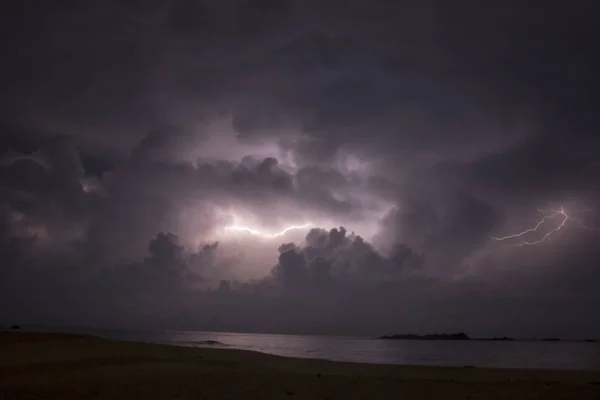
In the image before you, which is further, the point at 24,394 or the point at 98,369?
the point at 98,369

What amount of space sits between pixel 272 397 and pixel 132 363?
10975 millimetres

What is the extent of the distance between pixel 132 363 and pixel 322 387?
35.3 ft

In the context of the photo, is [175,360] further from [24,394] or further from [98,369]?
[24,394]

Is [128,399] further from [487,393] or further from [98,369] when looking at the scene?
[487,393]

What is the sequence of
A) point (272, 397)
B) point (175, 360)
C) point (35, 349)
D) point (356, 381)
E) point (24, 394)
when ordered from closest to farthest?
point (24, 394)
point (272, 397)
point (356, 381)
point (175, 360)
point (35, 349)

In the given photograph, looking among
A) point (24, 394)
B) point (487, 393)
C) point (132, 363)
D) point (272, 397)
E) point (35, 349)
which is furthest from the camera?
point (35, 349)

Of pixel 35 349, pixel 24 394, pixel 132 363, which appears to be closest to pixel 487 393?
pixel 24 394

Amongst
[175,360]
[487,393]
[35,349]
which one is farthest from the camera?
[35,349]

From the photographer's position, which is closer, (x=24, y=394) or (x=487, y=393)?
(x=24, y=394)

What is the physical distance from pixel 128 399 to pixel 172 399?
1219 mm

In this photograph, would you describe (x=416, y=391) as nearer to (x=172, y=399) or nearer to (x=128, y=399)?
(x=172, y=399)

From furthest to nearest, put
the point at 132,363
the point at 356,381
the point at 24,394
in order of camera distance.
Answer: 1. the point at 132,363
2. the point at 356,381
3. the point at 24,394

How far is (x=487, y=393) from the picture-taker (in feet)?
50.4

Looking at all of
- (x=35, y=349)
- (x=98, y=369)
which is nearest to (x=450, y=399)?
(x=98, y=369)
